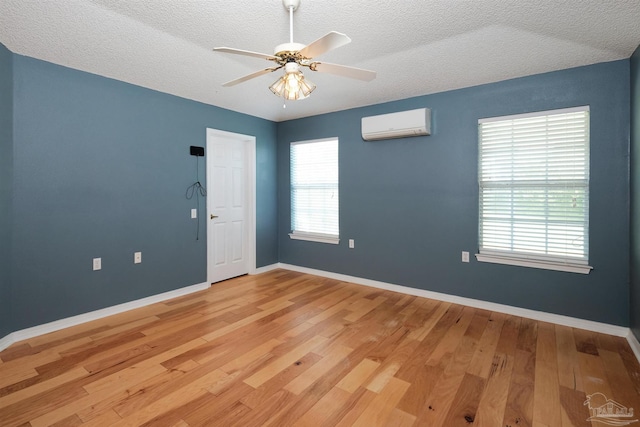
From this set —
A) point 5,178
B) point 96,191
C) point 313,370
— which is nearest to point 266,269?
→ point 96,191

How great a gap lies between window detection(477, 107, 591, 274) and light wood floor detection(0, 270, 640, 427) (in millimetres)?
725

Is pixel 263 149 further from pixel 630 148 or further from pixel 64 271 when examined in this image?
pixel 630 148

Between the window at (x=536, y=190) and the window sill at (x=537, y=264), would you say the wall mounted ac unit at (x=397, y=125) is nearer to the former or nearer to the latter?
the window at (x=536, y=190)

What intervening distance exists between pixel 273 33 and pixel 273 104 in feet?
6.32

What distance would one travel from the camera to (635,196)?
258 centimetres

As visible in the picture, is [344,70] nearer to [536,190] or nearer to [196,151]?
[536,190]

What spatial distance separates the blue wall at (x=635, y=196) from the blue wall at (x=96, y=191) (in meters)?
4.39

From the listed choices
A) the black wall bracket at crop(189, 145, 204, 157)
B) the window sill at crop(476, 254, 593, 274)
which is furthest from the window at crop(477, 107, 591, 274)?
the black wall bracket at crop(189, 145, 204, 157)

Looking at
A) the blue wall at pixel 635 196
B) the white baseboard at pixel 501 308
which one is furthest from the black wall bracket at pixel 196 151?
the blue wall at pixel 635 196

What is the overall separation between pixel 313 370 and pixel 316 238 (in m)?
2.70

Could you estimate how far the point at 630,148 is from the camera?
107 inches

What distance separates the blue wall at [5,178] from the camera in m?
2.55

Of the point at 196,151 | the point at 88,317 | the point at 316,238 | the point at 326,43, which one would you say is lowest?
the point at 88,317

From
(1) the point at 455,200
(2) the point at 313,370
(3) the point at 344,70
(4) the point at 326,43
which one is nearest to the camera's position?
(4) the point at 326,43
